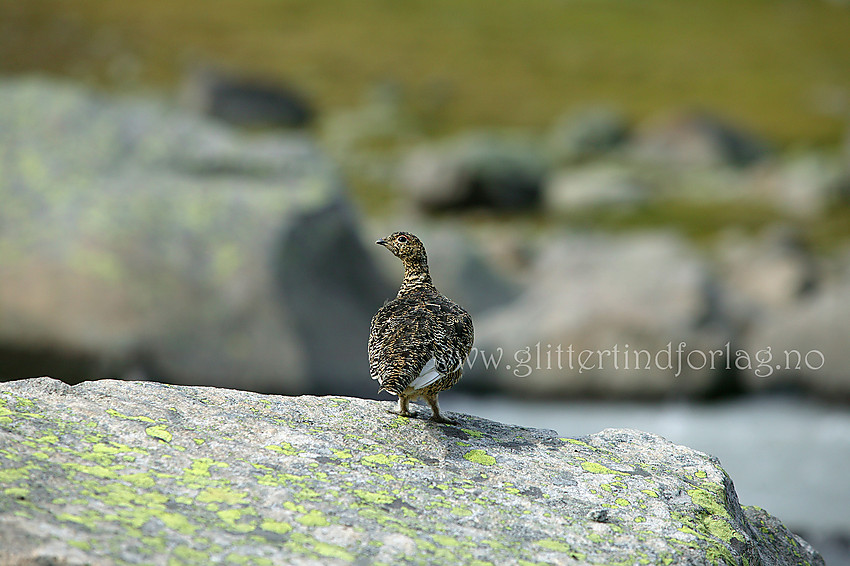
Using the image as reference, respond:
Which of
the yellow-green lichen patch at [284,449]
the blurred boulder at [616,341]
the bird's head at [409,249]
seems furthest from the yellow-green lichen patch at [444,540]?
the blurred boulder at [616,341]

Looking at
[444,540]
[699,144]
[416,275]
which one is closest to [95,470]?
[444,540]

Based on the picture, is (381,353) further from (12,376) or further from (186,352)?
(12,376)

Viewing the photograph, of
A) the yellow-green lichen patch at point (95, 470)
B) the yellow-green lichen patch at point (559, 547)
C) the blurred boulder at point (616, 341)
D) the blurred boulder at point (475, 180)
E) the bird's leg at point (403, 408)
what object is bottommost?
the yellow-green lichen patch at point (559, 547)

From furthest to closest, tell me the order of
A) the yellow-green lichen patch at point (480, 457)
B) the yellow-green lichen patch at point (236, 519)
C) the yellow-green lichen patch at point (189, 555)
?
the yellow-green lichen patch at point (480, 457) → the yellow-green lichen patch at point (236, 519) → the yellow-green lichen patch at point (189, 555)

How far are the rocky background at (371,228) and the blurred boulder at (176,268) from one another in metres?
0.04

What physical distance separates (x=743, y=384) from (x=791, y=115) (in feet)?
162

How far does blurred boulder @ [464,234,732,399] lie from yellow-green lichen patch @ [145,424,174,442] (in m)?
13.5

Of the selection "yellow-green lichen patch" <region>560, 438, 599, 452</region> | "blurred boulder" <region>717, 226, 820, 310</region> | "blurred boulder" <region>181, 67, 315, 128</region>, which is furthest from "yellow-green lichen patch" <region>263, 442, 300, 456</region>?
"blurred boulder" <region>181, 67, 315, 128</region>

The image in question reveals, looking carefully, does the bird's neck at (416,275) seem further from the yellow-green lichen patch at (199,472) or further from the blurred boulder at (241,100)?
the blurred boulder at (241,100)

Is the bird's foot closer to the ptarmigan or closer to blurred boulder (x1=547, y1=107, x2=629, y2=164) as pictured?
the ptarmigan

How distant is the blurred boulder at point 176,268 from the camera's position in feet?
52.5

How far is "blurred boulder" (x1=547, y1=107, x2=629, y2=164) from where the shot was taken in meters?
49.6

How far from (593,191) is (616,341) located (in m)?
22.5

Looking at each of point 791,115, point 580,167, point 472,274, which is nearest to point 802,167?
point 580,167
